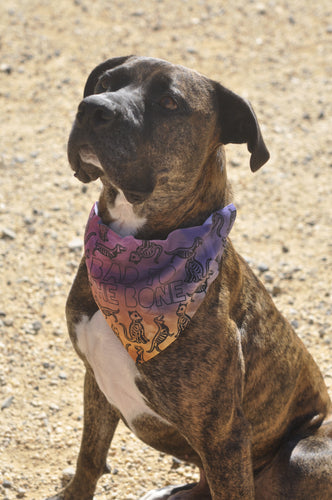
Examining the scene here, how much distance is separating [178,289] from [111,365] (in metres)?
0.46

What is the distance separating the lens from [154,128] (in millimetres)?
2650

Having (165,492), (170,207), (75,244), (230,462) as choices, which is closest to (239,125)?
(170,207)

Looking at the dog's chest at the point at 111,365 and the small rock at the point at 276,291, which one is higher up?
A: the dog's chest at the point at 111,365

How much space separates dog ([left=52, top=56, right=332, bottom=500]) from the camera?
2668mm

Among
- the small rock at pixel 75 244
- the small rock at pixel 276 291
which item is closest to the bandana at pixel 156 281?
the small rock at pixel 276 291

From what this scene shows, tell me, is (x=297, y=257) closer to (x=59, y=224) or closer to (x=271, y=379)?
(x=59, y=224)

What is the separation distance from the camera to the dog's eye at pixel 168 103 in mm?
2686

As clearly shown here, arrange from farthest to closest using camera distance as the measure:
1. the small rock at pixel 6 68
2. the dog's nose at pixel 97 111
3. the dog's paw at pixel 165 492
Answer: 1. the small rock at pixel 6 68
2. the dog's paw at pixel 165 492
3. the dog's nose at pixel 97 111

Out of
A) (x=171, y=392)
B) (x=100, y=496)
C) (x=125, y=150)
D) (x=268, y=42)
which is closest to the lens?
(x=125, y=150)

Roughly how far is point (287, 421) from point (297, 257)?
2568 millimetres

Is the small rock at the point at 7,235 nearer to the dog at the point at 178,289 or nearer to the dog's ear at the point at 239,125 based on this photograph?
the dog at the point at 178,289

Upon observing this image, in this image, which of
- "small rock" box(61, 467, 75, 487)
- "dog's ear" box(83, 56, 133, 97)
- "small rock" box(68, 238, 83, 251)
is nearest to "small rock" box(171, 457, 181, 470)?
"small rock" box(61, 467, 75, 487)

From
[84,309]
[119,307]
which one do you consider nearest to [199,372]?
[119,307]

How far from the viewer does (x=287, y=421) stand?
3281 millimetres
